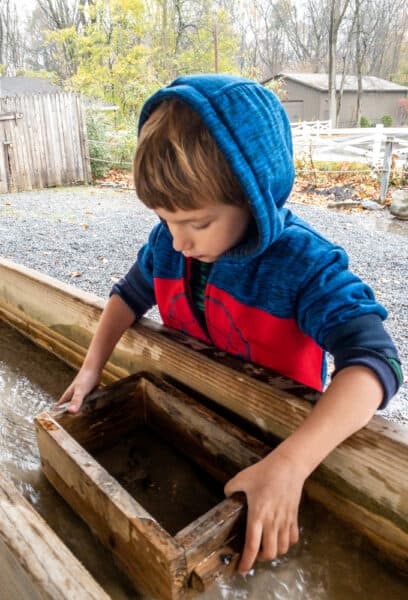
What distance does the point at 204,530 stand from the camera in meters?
0.85

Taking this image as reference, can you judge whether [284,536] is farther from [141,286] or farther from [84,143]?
[84,143]

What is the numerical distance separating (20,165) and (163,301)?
941 cm

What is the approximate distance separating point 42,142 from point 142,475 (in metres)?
10.1

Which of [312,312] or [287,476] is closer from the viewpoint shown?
[287,476]

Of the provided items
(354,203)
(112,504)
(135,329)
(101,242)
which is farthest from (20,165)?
(112,504)

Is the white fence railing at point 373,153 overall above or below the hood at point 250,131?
below

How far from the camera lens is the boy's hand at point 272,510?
34.2 inches

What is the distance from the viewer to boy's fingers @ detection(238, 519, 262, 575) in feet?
2.83

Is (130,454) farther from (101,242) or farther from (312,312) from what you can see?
(101,242)

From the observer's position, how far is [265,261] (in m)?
1.21

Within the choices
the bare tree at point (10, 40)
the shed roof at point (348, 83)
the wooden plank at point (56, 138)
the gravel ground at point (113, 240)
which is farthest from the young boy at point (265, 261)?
the bare tree at point (10, 40)

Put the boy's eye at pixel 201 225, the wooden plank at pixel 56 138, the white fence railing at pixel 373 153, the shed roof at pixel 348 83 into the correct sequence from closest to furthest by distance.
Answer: the boy's eye at pixel 201 225
the white fence railing at pixel 373 153
the wooden plank at pixel 56 138
the shed roof at pixel 348 83

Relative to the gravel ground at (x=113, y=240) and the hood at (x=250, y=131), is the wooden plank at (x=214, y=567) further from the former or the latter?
the gravel ground at (x=113, y=240)

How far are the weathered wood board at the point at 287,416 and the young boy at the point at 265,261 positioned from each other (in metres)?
0.09
